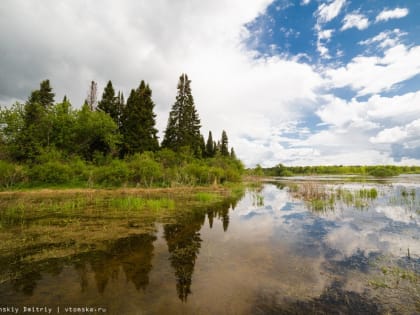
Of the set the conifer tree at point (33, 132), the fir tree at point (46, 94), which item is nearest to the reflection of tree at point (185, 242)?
the conifer tree at point (33, 132)

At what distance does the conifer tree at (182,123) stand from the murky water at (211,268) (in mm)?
29768

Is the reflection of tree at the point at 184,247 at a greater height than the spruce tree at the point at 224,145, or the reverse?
the spruce tree at the point at 224,145

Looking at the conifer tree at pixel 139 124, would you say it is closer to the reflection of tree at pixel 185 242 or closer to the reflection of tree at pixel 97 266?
the reflection of tree at pixel 185 242

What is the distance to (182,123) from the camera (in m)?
40.2

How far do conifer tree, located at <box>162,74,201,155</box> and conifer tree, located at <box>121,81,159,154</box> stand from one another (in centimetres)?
350

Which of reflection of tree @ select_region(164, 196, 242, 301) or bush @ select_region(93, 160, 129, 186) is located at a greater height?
bush @ select_region(93, 160, 129, 186)

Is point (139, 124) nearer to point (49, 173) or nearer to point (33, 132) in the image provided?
point (33, 132)

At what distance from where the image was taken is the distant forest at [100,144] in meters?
24.9

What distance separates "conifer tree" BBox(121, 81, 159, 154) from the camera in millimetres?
35188

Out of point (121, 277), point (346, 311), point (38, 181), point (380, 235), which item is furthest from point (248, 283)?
point (38, 181)

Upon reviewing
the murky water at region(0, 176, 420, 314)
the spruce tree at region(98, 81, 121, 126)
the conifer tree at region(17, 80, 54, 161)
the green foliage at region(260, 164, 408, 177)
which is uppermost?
the spruce tree at region(98, 81, 121, 126)

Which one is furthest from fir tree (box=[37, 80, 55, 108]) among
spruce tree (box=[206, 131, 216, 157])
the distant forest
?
spruce tree (box=[206, 131, 216, 157])

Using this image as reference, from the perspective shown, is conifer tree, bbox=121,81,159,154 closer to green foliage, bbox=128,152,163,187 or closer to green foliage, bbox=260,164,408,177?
green foliage, bbox=128,152,163,187

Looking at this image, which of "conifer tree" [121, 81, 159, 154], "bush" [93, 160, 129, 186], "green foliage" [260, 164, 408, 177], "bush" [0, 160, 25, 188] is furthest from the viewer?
"green foliage" [260, 164, 408, 177]
